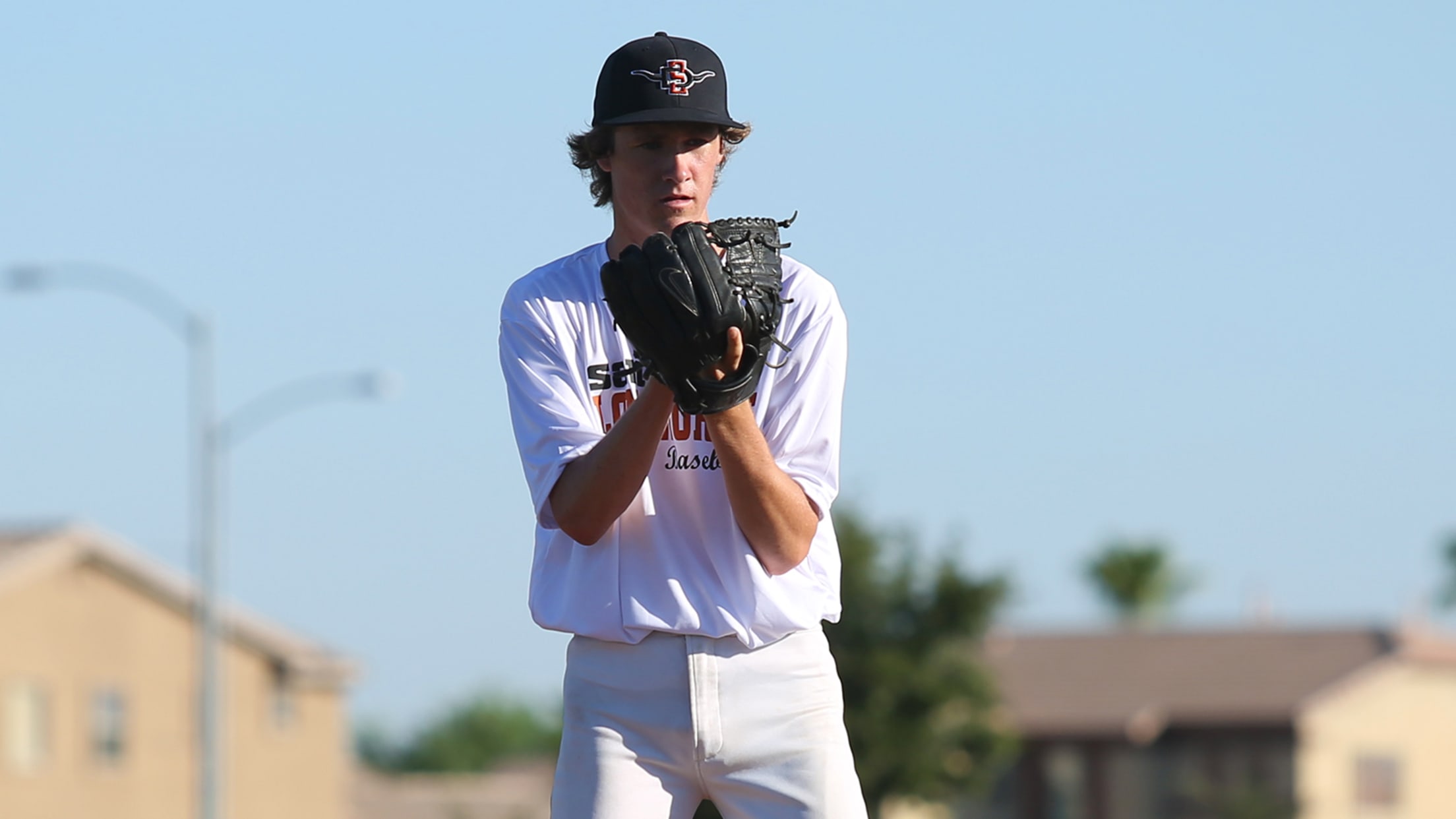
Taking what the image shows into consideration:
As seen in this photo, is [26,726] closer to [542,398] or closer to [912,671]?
[912,671]

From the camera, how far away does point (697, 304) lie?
4523 mm

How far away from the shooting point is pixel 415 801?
242 ft

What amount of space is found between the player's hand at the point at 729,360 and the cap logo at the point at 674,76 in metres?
0.66

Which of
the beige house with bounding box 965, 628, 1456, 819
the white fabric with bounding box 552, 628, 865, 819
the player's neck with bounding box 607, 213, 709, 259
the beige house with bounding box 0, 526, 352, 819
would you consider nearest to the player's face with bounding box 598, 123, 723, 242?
the player's neck with bounding box 607, 213, 709, 259

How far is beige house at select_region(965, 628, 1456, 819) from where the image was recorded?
52844mm

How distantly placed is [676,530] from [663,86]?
3.23 feet

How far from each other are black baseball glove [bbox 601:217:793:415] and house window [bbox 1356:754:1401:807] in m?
51.7

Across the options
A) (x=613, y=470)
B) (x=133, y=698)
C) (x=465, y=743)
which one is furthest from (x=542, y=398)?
(x=465, y=743)

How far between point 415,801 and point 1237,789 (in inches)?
1243

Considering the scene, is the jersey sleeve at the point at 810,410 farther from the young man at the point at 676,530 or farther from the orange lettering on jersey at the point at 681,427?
the orange lettering on jersey at the point at 681,427

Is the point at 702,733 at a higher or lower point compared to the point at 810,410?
lower

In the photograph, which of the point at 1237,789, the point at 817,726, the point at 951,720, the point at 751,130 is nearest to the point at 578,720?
the point at 817,726

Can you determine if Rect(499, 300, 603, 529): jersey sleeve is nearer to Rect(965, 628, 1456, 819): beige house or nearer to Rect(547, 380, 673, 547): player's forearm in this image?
Rect(547, 380, 673, 547): player's forearm

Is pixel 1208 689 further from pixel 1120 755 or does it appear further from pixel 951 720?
pixel 951 720
